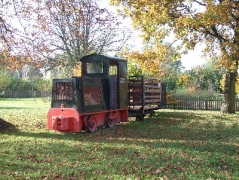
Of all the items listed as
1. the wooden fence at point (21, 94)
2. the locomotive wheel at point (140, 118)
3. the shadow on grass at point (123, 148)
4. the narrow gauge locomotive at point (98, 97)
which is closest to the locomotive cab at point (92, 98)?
the narrow gauge locomotive at point (98, 97)

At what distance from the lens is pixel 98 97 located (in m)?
12.4

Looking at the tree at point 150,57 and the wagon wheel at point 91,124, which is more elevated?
the tree at point 150,57

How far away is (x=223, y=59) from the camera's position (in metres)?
19.1

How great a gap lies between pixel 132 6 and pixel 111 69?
7.20 meters

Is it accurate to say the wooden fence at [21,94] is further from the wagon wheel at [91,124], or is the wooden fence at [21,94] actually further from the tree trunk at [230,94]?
the wagon wheel at [91,124]

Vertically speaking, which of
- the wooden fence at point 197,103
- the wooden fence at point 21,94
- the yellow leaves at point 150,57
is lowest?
the wooden fence at point 197,103

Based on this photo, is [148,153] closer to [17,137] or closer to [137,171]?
[137,171]

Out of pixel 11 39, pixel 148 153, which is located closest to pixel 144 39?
pixel 11 39

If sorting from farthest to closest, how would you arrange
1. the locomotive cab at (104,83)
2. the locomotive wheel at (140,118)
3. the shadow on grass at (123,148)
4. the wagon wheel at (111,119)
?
the locomotive wheel at (140,118) → the wagon wheel at (111,119) → the locomotive cab at (104,83) → the shadow on grass at (123,148)

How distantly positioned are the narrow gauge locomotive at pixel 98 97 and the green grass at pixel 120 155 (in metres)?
0.60

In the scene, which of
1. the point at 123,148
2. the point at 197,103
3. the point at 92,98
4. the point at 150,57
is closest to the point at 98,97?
the point at 92,98

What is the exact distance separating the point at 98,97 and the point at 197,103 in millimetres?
13996

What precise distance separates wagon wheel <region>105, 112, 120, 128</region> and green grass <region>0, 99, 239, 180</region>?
1.39 meters

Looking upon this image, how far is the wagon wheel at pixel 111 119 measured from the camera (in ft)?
43.2
